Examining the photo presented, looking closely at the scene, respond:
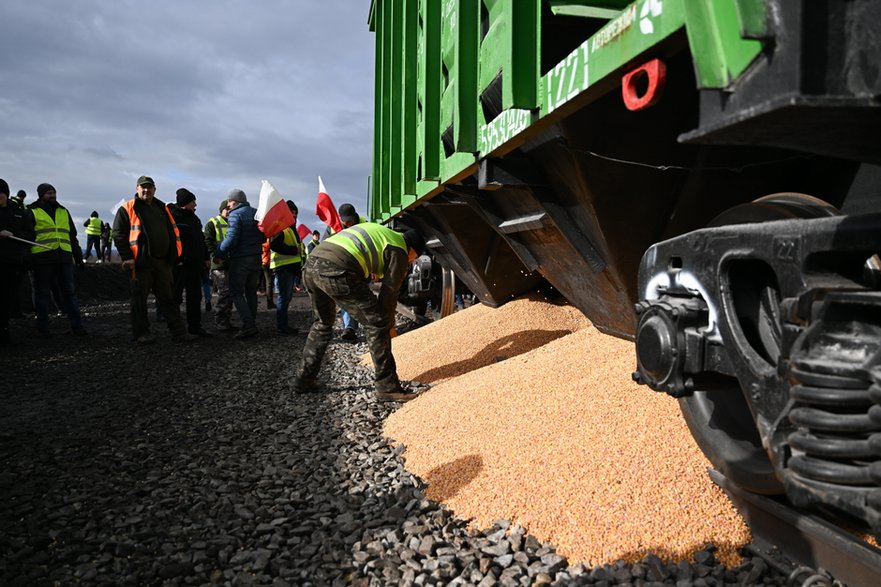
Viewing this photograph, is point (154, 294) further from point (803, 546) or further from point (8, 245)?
point (803, 546)

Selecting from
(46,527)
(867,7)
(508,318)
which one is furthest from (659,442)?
(508,318)

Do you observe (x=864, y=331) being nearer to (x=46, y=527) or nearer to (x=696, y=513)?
(x=696, y=513)

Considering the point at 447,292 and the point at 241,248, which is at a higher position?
the point at 241,248

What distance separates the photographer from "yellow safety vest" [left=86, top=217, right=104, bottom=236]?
18125 millimetres

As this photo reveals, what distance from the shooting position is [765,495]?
188cm

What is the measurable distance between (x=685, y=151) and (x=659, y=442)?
1.20 meters

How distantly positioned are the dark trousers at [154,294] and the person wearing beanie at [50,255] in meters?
1.23

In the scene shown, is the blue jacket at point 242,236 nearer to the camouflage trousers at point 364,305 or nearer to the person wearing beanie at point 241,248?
the person wearing beanie at point 241,248

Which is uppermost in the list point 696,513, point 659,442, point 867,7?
point 867,7

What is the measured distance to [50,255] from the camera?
7.61m

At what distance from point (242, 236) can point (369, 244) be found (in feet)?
12.0

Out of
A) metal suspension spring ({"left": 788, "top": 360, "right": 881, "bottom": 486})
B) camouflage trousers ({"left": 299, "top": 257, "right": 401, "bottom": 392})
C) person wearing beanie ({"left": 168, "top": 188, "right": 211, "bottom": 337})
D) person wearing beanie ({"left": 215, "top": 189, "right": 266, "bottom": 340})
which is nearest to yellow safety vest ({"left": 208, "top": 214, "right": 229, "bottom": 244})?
person wearing beanie ({"left": 168, "top": 188, "right": 211, "bottom": 337})

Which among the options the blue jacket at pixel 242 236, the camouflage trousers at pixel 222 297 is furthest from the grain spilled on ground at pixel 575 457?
the camouflage trousers at pixel 222 297

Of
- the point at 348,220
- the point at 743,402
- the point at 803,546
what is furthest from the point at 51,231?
the point at 803,546
